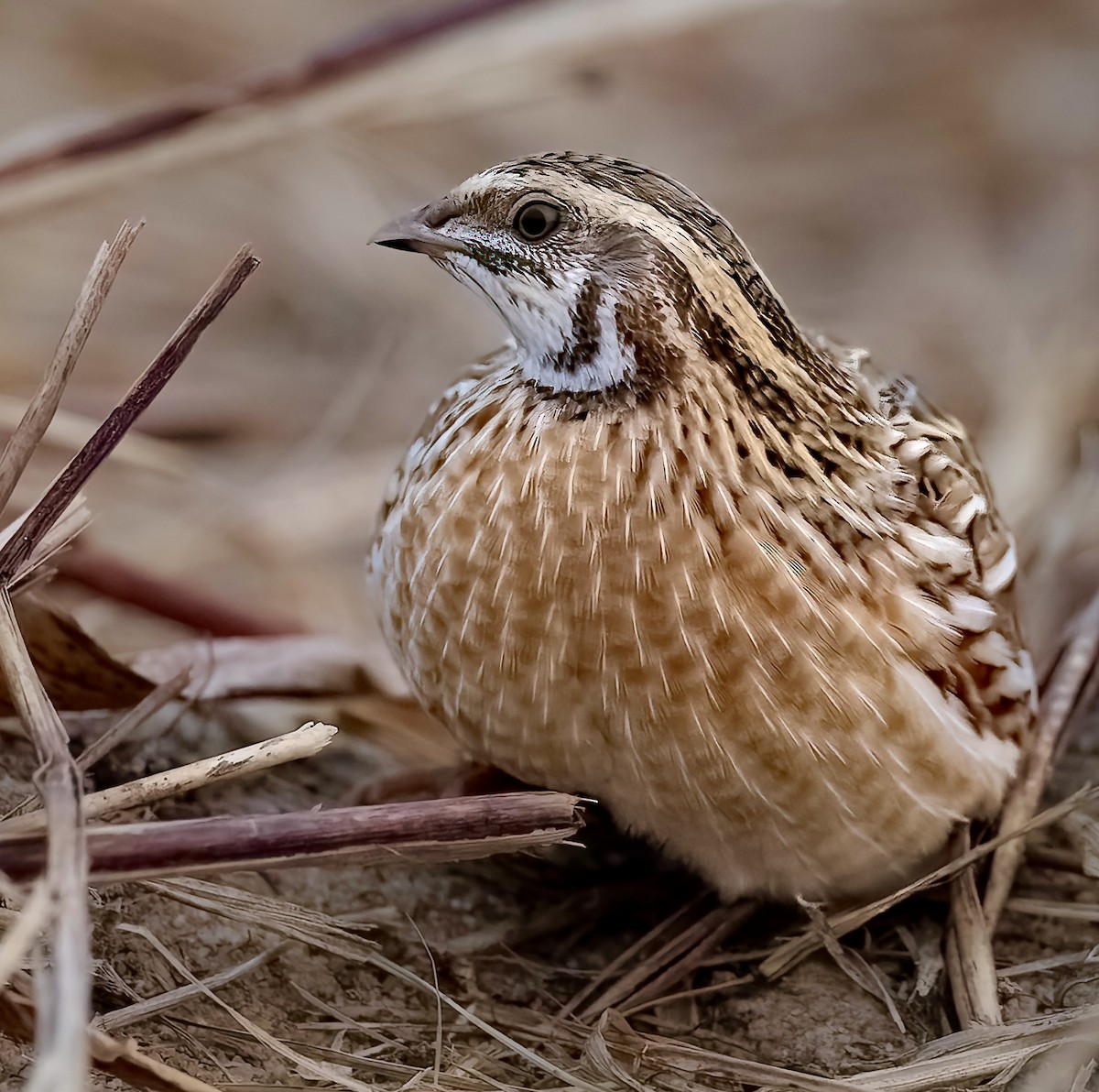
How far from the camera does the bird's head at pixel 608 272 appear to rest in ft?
6.10

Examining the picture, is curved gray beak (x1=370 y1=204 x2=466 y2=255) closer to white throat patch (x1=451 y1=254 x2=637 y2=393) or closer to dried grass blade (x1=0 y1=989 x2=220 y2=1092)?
white throat patch (x1=451 y1=254 x2=637 y2=393)

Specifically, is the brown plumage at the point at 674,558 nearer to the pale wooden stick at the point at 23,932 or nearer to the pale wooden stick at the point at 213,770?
the pale wooden stick at the point at 213,770

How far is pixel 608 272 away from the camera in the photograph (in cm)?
186

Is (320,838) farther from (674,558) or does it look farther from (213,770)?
(674,558)

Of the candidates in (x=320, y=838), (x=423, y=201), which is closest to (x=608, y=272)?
(x=320, y=838)

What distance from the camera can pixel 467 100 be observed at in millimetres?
3383

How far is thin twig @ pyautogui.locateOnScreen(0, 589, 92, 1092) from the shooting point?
1.27 metres

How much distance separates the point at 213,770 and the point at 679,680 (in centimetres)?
64

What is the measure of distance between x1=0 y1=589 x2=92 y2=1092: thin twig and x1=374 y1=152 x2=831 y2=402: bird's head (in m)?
0.84

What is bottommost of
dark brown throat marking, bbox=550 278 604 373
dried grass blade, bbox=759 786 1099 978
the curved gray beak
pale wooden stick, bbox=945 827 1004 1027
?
pale wooden stick, bbox=945 827 1004 1027

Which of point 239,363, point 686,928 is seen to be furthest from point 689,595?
point 239,363

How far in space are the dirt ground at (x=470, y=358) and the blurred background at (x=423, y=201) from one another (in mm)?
15

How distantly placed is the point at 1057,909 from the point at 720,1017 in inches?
23.9

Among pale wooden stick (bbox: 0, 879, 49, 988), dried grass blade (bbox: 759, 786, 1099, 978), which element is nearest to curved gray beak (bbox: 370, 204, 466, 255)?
pale wooden stick (bbox: 0, 879, 49, 988)
